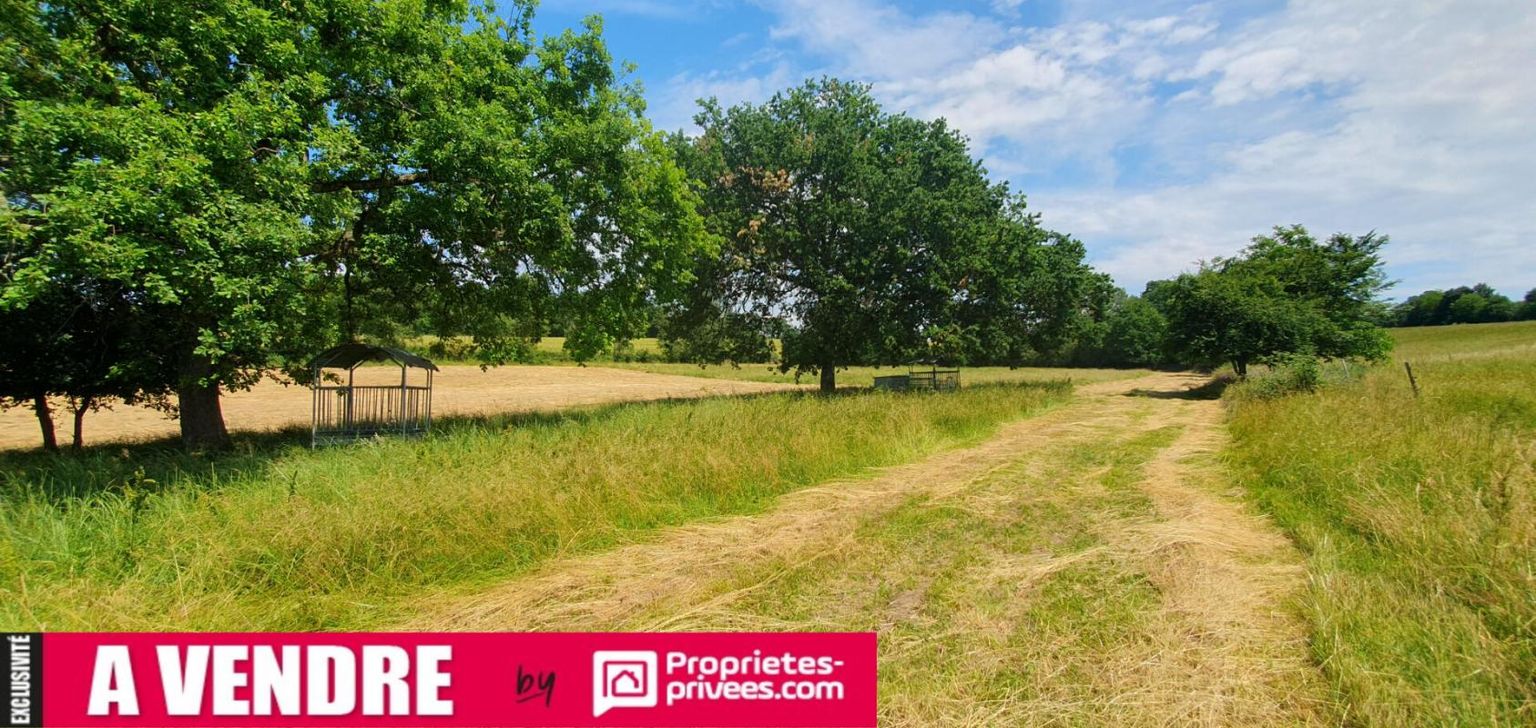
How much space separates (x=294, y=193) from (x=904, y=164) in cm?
2121

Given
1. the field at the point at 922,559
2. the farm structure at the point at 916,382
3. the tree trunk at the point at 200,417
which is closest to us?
the field at the point at 922,559

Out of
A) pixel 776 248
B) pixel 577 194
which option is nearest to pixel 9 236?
pixel 577 194

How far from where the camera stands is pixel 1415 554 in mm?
4520

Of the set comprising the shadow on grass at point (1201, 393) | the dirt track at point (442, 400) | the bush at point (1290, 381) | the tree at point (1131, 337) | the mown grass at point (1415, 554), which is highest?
the tree at point (1131, 337)

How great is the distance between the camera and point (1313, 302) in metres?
28.6

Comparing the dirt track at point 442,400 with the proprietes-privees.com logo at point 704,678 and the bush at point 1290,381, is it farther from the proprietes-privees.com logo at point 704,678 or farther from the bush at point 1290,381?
the bush at point 1290,381

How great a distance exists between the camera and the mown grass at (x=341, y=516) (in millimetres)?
4285

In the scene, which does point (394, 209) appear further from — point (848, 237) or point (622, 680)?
point (848, 237)

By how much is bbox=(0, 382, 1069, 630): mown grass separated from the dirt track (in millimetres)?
10024

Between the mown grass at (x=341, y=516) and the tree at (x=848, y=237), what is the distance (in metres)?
13.8

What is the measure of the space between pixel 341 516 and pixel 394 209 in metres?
6.43

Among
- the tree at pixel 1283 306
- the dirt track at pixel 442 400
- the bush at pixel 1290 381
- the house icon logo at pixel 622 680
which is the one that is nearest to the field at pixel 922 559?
the house icon logo at pixel 622 680

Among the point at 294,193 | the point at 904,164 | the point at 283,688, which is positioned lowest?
the point at 283,688

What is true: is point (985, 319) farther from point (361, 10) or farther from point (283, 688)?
point (283, 688)
